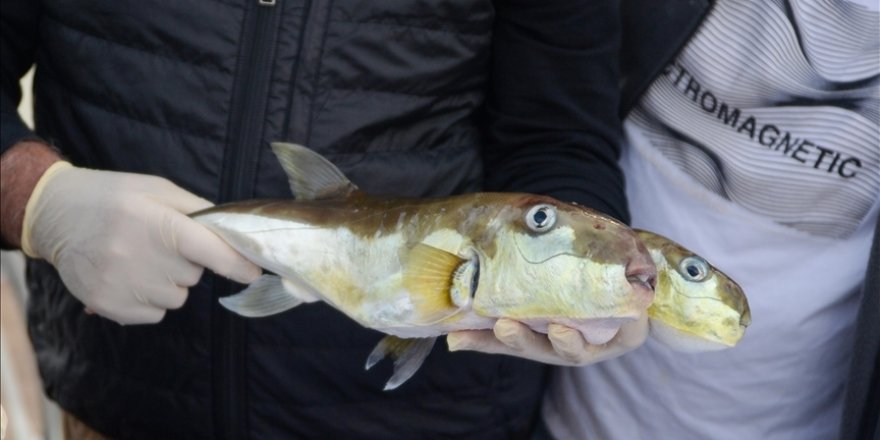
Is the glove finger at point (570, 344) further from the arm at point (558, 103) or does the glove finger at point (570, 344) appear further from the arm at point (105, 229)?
the arm at point (105, 229)

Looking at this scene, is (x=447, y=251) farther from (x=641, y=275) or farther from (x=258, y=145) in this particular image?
(x=258, y=145)

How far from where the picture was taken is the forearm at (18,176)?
1409mm

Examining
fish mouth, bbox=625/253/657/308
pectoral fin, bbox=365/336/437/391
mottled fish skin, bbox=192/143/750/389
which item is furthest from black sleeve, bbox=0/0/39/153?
fish mouth, bbox=625/253/657/308

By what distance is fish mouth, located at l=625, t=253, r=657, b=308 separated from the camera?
1.05 metres

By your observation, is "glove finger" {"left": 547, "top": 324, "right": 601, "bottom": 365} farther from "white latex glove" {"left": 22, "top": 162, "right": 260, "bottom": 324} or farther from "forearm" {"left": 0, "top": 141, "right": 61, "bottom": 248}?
"forearm" {"left": 0, "top": 141, "right": 61, "bottom": 248}

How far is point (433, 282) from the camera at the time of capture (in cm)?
111

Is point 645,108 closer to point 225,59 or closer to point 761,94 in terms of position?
point 761,94

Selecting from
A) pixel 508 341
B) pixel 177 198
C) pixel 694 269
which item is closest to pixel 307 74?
pixel 177 198

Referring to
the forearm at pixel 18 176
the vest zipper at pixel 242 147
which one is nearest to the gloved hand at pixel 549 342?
the vest zipper at pixel 242 147

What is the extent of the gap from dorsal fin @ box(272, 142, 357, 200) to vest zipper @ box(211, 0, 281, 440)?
0.10 meters

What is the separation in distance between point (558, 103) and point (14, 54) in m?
0.77

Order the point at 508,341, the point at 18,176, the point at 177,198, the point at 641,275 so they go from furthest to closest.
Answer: the point at 18,176 < the point at 177,198 < the point at 508,341 < the point at 641,275

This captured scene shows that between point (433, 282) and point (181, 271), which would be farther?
point (181, 271)

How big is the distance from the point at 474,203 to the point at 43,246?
62 centimetres
